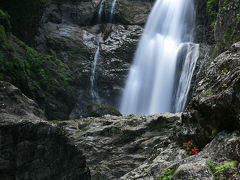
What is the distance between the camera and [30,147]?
24.7 feet

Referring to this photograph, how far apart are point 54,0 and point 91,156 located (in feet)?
76.0

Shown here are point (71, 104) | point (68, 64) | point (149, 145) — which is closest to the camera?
point (149, 145)

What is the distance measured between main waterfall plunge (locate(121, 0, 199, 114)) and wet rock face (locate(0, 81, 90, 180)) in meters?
12.8

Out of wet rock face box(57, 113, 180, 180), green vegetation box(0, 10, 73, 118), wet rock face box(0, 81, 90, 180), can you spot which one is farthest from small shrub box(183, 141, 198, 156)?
green vegetation box(0, 10, 73, 118)

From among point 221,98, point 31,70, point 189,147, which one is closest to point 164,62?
point 31,70

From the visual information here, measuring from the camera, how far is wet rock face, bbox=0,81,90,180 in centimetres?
710

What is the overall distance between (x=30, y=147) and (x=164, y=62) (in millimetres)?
18396

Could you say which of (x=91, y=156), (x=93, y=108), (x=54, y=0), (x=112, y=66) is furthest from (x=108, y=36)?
(x=91, y=156)

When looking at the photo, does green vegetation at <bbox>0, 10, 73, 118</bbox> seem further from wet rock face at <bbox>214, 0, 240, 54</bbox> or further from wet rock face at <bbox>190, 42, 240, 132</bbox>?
wet rock face at <bbox>214, 0, 240, 54</bbox>

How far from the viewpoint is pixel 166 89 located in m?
22.6

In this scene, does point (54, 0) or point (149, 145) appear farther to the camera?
point (54, 0)

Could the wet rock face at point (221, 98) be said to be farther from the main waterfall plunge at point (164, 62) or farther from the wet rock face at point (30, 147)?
the main waterfall plunge at point (164, 62)

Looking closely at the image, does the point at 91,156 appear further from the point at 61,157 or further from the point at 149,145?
the point at 61,157

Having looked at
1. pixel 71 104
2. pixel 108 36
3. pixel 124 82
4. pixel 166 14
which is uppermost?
Result: pixel 166 14
